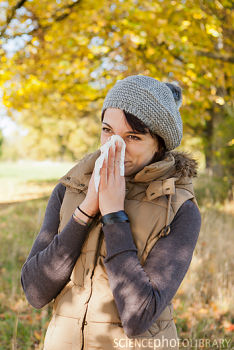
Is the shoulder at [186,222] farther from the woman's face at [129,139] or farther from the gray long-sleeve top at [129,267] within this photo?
the woman's face at [129,139]

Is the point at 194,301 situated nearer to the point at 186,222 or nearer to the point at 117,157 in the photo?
the point at 186,222

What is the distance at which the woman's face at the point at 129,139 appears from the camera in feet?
4.58

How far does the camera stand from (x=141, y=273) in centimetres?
118

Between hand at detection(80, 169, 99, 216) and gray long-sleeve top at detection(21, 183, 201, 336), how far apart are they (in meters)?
0.06

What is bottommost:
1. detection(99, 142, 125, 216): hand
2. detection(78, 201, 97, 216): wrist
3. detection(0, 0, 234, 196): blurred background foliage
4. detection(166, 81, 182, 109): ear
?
detection(0, 0, 234, 196): blurred background foliage

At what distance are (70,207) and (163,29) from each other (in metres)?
4.37

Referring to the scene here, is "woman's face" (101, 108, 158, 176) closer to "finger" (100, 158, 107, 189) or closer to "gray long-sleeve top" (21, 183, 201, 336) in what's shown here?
"finger" (100, 158, 107, 189)

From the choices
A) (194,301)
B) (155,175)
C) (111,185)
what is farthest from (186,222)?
(194,301)

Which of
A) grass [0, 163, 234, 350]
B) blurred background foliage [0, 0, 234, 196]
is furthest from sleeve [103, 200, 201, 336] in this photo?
blurred background foliage [0, 0, 234, 196]

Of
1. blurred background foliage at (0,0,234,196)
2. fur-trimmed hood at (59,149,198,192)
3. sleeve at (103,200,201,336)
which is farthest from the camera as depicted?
blurred background foliage at (0,0,234,196)

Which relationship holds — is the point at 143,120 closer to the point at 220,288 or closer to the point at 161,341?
the point at 161,341

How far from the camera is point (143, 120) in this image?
139 centimetres

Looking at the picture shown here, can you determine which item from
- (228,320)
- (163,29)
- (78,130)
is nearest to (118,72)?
(163,29)

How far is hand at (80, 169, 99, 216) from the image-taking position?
4.18ft
